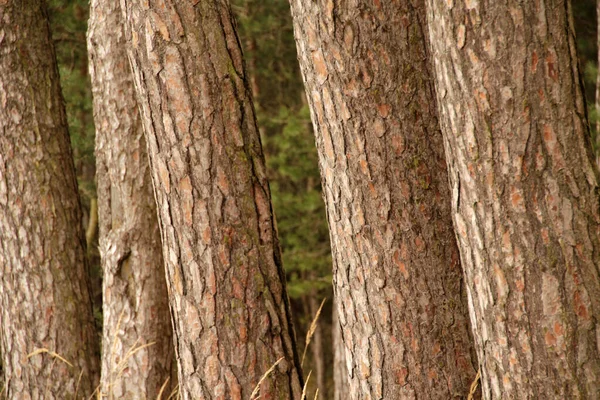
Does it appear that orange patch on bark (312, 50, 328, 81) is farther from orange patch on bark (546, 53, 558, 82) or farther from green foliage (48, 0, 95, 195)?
green foliage (48, 0, 95, 195)

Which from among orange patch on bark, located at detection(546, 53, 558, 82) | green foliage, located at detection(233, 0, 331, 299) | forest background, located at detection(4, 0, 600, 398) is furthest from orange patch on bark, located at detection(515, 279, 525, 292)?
green foliage, located at detection(233, 0, 331, 299)

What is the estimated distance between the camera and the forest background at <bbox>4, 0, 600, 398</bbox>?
7.72m

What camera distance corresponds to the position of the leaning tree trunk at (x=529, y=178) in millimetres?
1925

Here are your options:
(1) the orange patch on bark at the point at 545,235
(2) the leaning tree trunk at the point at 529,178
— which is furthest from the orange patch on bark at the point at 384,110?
(1) the orange patch on bark at the point at 545,235

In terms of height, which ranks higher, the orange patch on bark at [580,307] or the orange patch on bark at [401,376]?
the orange patch on bark at [580,307]

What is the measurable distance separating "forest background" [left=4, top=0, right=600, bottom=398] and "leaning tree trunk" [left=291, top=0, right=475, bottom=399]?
5.11m

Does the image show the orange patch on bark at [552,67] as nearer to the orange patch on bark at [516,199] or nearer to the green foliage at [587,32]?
the orange patch on bark at [516,199]

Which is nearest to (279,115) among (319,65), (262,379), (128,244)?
(128,244)

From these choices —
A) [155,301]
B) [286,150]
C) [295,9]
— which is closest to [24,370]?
[155,301]

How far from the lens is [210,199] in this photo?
2.68 meters

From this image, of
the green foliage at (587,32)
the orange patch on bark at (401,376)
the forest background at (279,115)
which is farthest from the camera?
the green foliage at (587,32)

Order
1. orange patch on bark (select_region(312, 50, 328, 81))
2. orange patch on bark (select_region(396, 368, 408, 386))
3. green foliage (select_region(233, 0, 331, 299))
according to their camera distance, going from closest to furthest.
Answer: orange patch on bark (select_region(312, 50, 328, 81)), orange patch on bark (select_region(396, 368, 408, 386)), green foliage (select_region(233, 0, 331, 299))

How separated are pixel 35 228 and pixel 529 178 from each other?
3027mm

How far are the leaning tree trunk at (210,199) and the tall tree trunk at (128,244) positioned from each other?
1078 mm
